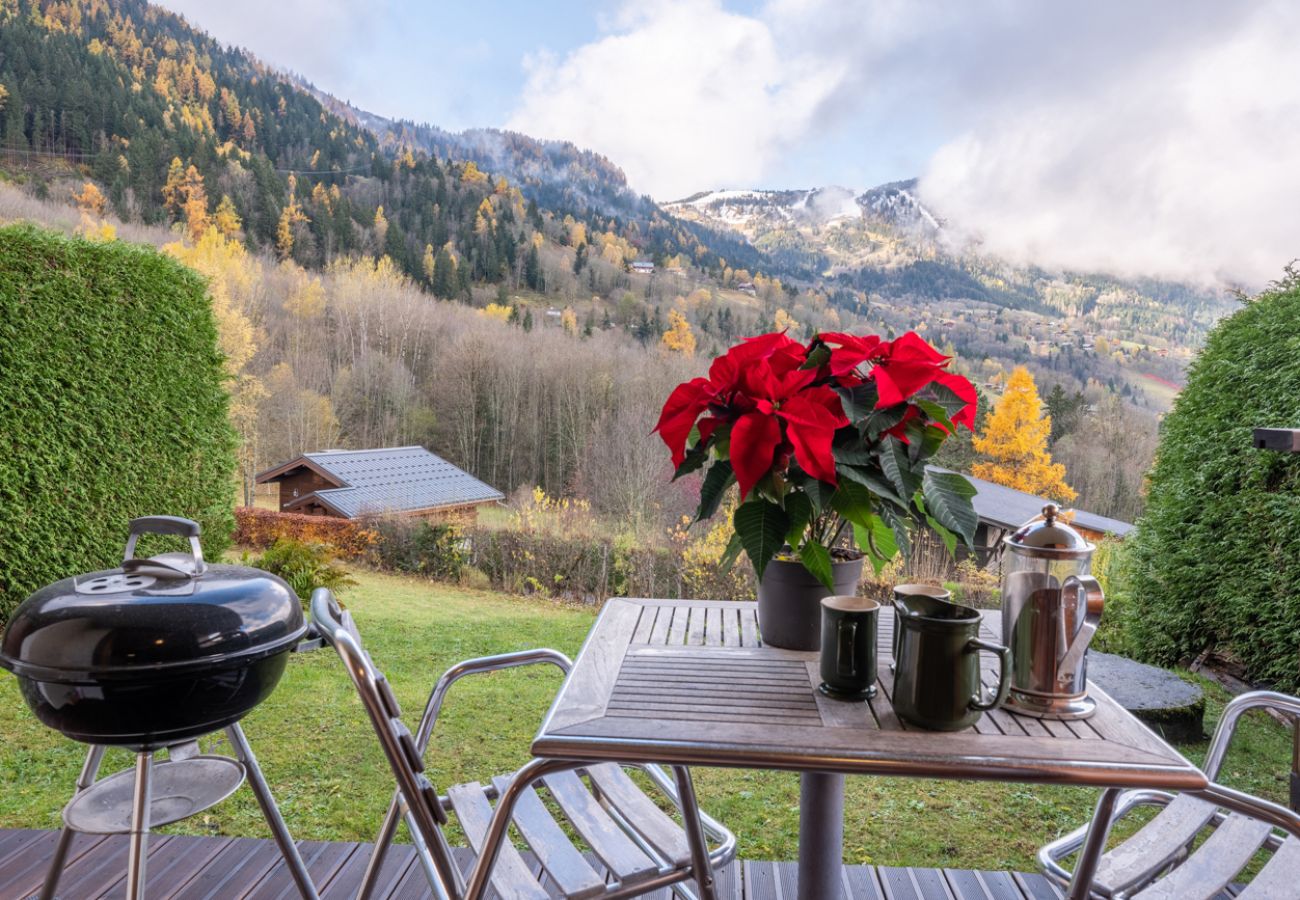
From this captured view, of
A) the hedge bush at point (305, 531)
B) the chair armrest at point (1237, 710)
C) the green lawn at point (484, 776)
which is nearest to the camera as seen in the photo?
Result: the chair armrest at point (1237, 710)

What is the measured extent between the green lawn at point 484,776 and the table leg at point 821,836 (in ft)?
3.92

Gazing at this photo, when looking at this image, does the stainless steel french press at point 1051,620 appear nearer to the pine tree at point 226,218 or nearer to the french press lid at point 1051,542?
the french press lid at point 1051,542

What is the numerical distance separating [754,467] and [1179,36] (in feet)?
20.8

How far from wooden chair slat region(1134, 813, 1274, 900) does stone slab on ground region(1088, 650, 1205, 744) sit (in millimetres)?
1422

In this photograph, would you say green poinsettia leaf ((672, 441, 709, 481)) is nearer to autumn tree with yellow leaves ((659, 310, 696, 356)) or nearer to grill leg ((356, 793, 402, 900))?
grill leg ((356, 793, 402, 900))

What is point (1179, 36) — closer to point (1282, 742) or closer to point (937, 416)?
point (1282, 742)

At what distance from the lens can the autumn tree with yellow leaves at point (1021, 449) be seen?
243 inches

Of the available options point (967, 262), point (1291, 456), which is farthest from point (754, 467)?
point (967, 262)

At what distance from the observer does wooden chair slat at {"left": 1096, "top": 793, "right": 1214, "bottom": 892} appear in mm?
1260

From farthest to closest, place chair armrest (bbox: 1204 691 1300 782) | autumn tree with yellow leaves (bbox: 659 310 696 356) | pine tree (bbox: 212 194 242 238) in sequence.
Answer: pine tree (bbox: 212 194 242 238), autumn tree with yellow leaves (bbox: 659 310 696 356), chair armrest (bbox: 1204 691 1300 782)

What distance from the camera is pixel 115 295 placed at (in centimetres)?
407

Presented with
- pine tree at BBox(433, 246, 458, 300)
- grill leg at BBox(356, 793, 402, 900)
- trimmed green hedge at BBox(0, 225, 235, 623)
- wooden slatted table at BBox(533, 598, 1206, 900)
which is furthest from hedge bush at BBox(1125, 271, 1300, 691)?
pine tree at BBox(433, 246, 458, 300)

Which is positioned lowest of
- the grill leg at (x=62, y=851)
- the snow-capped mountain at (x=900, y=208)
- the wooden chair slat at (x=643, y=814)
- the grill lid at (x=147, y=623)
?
the grill leg at (x=62, y=851)

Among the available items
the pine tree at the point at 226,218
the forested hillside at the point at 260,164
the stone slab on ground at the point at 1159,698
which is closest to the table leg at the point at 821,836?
the stone slab on ground at the point at 1159,698
